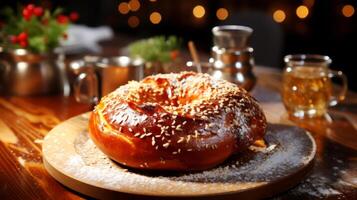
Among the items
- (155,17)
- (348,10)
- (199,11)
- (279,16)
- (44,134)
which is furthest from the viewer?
(155,17)

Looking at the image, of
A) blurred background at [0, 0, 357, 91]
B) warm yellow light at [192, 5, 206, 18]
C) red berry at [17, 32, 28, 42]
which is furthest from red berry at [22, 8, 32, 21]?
warm yellow light at [192, 5, 206, 18]

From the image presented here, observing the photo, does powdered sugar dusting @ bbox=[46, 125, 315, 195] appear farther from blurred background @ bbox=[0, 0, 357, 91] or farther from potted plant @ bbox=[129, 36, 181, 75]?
blurred background @ bbox=[0, 0, 357, 91]

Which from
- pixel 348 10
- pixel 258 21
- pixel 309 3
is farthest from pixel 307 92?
pixel 309 3

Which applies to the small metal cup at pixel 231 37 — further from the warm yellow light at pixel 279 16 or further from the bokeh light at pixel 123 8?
the bokeh light at pixel 123 8

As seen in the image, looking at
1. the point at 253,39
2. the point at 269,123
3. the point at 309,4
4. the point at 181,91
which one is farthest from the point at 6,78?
the point at 309,4

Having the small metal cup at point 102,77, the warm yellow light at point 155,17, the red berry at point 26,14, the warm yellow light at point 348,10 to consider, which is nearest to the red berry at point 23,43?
the red berry at point 26,14

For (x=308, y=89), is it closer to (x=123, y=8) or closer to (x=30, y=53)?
(x=30, y=53)
